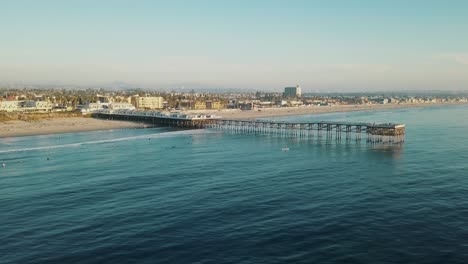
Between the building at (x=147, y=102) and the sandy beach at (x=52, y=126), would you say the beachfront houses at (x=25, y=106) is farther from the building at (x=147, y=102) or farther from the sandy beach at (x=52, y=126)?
the building at (x=147, y=102)

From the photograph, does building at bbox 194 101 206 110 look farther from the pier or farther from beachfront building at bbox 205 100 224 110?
the pier

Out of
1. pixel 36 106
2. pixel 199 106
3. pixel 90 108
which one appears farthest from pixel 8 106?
pixel 199 106

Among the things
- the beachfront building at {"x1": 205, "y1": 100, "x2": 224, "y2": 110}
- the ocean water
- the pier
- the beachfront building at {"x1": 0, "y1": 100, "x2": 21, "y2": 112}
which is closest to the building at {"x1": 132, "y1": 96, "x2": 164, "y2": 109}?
the beachfront building at {"x1": 205, "y1": 100, "x2": 224, "y2": 110}

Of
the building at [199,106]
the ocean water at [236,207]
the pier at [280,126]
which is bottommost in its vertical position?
the ocean water at [236,207]

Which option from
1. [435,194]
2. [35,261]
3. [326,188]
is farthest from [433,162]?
[35,261]

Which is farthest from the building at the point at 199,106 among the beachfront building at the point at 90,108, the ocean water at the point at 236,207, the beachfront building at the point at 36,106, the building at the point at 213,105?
the ocean water at the point at 236,207

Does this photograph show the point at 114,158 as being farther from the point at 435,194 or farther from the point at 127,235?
the point at 435,194
